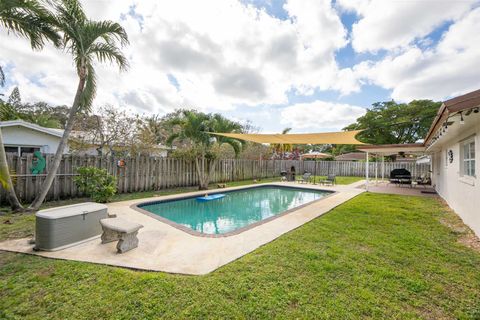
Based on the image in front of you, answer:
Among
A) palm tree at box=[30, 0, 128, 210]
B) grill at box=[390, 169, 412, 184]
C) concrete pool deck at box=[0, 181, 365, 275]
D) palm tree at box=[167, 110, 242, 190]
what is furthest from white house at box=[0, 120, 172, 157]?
grill at box=[390, 169, 412, 184]

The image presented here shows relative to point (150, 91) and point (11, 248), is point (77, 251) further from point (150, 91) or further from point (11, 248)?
point (150, 91)

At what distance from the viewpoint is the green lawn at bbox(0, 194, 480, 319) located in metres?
2.09

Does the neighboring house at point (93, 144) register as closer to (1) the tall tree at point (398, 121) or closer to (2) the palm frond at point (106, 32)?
(2) the palm frond at point (106, 32)

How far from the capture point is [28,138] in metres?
9.92

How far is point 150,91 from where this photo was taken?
20625 mm

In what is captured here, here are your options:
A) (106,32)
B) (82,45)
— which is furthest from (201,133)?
(82,45)

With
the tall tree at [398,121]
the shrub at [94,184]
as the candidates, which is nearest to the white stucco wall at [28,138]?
the shrub at [94,184]

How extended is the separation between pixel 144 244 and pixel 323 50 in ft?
36.1

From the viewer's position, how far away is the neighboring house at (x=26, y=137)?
925cm

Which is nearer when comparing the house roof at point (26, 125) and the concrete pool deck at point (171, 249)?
the concrete pool deck at point (171, 249)

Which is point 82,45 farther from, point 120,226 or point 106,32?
point 120,226

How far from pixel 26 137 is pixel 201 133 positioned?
827 centimetres

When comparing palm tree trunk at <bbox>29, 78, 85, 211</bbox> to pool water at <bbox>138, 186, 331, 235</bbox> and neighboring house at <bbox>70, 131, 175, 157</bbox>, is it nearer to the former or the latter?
pool water at <bbox>138, 186, 331, 235</bbox>

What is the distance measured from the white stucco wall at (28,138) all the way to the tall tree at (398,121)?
27.2m
